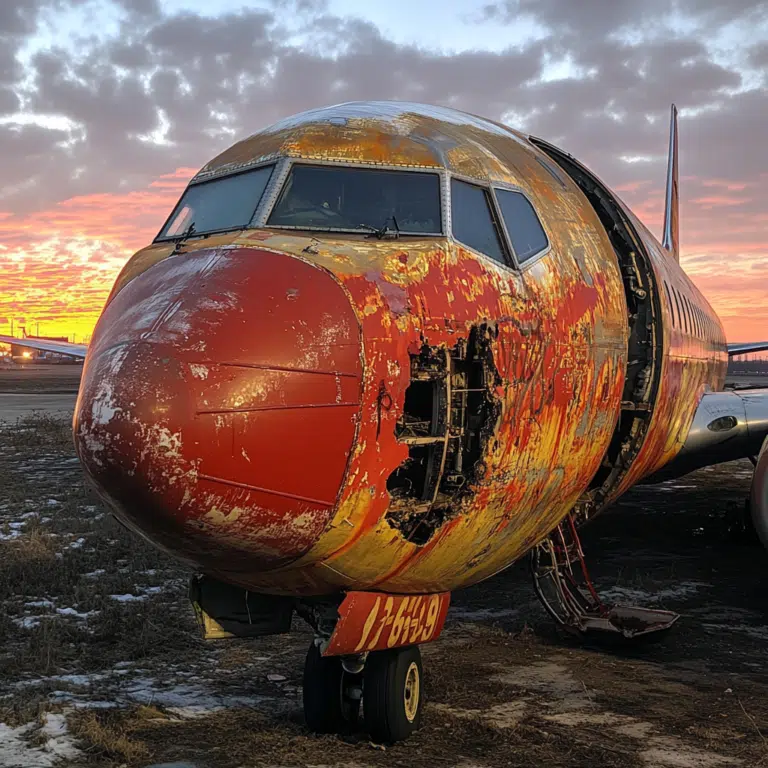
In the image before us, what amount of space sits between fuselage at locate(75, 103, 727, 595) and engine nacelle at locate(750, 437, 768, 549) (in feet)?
7.24

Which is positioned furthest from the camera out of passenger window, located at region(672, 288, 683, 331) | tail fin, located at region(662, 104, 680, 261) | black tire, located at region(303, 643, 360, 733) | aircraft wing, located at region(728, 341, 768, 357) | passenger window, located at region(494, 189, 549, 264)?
aircraft wing, located at region(728, 341, 768, 357)

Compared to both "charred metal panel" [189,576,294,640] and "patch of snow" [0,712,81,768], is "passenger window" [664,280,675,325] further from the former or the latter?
"patch of snow" [0,712,81,768]

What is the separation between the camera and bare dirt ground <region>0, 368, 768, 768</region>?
6.04 metres

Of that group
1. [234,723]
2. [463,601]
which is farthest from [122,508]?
[463,601]

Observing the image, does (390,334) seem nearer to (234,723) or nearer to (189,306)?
(189,306)

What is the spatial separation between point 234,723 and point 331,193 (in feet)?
12.9

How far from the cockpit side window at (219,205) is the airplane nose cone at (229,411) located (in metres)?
1.05

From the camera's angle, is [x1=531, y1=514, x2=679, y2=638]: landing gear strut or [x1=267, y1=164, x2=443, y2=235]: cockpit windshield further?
[x1=531, y1=514, x2=679, y2=638]: landing gear strut

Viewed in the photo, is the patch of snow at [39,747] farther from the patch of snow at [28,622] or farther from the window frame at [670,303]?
the window frame at [670,303]

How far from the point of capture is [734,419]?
10.0 metres

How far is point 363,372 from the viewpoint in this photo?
15.0 feet

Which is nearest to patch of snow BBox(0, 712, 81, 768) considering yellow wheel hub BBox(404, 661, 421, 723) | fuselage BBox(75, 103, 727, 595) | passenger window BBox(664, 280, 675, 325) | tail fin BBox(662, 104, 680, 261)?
fuselage BBox(75, 103, 727, 595)

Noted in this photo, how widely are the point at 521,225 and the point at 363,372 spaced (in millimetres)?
2112

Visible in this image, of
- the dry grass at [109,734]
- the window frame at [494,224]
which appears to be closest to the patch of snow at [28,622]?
the dry grass at [109,734]
